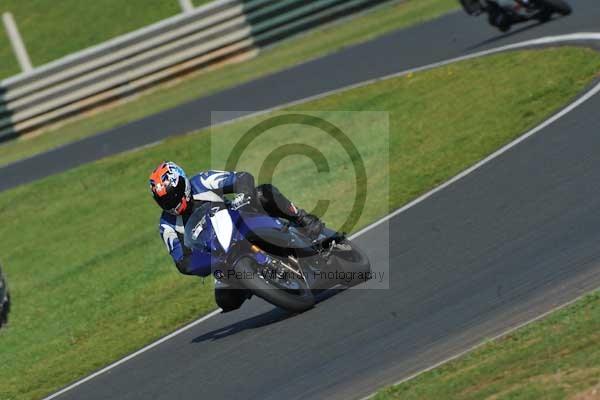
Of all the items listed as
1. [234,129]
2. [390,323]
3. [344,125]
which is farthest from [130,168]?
[390,323]

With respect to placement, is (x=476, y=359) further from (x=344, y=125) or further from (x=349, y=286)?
(x=344, y=125)

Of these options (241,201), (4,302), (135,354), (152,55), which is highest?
(152,55)

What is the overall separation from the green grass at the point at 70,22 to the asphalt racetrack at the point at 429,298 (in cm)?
1441

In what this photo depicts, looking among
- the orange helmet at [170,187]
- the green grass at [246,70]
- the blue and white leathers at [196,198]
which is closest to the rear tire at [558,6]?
the green grass at [246,70]

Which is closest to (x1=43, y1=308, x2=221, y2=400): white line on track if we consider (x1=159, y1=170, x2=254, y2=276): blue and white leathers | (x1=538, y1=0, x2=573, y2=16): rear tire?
(x1=159, y1=170, x2=254, y2=276): blue and white leathers

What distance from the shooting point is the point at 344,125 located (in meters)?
15.7

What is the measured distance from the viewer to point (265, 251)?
9039mm

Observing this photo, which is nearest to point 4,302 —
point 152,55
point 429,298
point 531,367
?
point 429,298

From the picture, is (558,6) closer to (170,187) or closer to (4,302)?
(4,302)

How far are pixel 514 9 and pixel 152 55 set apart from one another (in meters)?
7.42

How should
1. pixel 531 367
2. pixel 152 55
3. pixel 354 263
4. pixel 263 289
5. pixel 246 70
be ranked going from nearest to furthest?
1. pixel 531 367
2. pixel 263 289
3. pixel 354 263
4. pixel 246 70
5. pixel 152 55

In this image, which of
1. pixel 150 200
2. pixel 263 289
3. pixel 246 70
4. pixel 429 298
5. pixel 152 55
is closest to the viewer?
pixel 429 298

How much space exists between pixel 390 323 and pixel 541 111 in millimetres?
5163

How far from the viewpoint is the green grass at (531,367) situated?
232 inches
